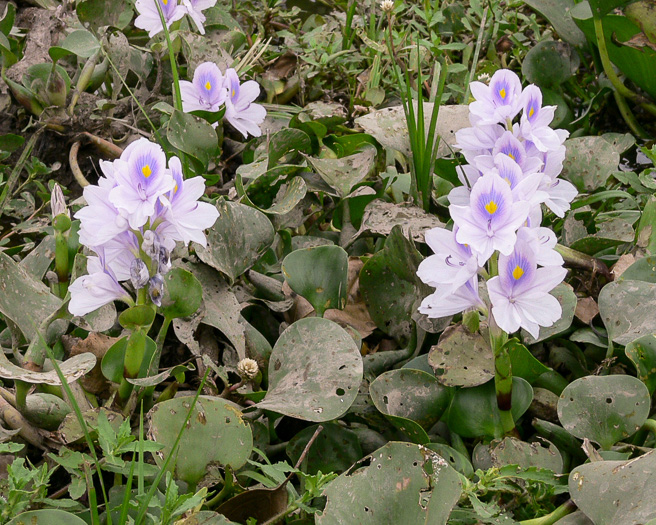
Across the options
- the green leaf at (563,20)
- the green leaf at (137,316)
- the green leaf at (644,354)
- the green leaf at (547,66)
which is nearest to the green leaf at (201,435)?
the green leaf at (137,316)

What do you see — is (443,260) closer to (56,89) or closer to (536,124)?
(536,124)

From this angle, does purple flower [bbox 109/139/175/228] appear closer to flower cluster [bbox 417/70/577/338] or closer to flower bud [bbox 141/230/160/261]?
flower bud [bbox 141/230/160/261]

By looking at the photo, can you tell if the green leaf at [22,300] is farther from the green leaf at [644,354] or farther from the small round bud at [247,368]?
the green leaf at [644,354]

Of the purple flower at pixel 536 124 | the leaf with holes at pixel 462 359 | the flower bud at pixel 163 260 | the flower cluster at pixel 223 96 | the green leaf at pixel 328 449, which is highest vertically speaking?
the flower bud at pixel 163 260

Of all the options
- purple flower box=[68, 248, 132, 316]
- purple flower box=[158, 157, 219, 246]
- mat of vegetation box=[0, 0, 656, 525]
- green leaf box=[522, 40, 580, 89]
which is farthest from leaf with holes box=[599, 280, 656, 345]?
green leaf box=[522, 40, 580, 89]

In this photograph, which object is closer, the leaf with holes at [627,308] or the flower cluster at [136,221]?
the flower cluster at [136,221]

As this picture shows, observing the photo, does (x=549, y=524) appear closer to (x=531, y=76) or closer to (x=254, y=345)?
(x=254, y=345)
